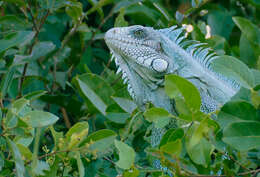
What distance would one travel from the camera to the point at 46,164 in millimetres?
2174

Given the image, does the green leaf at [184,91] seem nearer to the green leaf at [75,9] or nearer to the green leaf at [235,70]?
the green leaf at [235,70]

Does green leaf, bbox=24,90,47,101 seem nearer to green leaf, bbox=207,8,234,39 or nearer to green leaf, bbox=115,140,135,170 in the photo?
green leaf, bbox=115,140,135,170

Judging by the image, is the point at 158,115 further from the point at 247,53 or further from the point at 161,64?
the point at 247,53

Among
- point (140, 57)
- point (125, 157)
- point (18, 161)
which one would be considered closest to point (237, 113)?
point (125, 157)

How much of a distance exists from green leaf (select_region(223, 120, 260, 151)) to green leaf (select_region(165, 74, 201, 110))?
0.51ft

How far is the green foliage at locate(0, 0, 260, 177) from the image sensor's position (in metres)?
1.98

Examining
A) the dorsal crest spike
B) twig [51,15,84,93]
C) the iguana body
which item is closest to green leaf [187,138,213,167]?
the iguana body

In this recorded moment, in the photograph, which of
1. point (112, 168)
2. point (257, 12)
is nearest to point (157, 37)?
point (112, 168)

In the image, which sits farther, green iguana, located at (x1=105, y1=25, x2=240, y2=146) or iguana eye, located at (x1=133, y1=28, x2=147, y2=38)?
iguana eye, located at (x1=133, y1=28, x2=147, y2=38)

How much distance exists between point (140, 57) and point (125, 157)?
3.37 ft

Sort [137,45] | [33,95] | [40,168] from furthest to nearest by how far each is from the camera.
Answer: [137,45], [33,95], [40,168]

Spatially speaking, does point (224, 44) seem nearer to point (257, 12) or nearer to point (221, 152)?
point (257, 12)

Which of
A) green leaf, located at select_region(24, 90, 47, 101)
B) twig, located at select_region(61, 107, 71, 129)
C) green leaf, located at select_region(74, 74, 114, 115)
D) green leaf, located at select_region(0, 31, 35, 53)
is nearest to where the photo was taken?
green leaf, located at select_region(24, 90, 47, 101)

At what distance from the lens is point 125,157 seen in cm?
199
